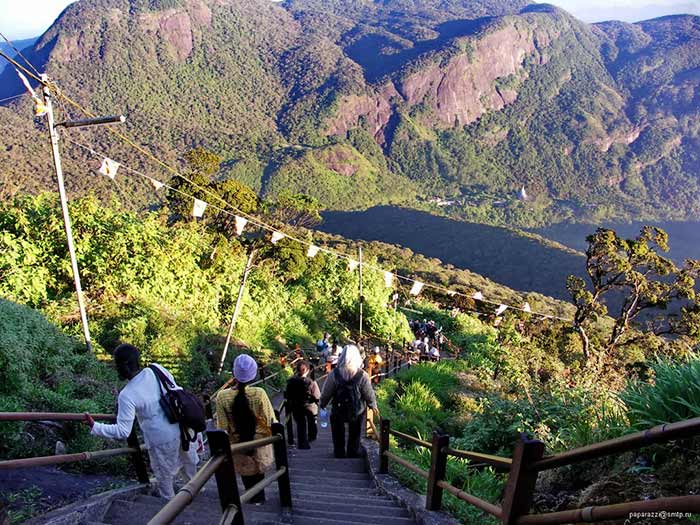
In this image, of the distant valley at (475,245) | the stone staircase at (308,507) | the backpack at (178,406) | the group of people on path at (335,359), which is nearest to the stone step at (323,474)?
the stone staircase at (308,507)

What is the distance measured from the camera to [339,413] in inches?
202

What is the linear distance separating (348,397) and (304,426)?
1.17m

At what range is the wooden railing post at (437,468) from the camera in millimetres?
3408

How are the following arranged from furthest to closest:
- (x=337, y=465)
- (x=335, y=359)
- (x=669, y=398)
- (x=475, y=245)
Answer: (x=475, y=245) → (x=335, y=359) → (x=337, y=465) → (x=669, y=398)

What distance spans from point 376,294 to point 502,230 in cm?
8170

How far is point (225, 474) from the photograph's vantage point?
2.32 m

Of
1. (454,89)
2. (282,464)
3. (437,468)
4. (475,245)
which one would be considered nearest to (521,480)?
(437,468)

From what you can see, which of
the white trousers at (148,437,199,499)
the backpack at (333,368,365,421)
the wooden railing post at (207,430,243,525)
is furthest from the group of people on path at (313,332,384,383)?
the wooden railing post at (207,430,243,525)

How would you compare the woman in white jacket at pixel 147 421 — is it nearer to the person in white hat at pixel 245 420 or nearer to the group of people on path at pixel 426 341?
the person in white hat at pixel 245 420

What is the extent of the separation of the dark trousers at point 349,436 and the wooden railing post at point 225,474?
2.80m

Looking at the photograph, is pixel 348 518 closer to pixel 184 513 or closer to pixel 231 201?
pixel 184 513

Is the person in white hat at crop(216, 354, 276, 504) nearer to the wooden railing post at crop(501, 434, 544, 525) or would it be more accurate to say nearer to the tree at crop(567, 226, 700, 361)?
the wooden railing post at crop(501, 434, 544, 525)

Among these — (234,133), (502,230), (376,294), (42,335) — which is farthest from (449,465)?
(234,133)

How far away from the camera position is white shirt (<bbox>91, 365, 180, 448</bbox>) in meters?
3.11
